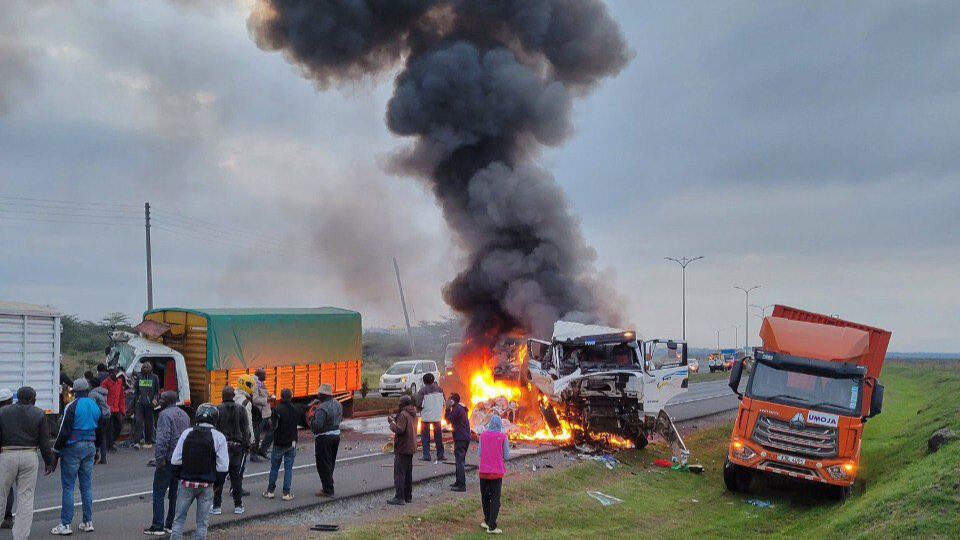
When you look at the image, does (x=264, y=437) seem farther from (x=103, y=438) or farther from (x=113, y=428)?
(x=113, y=428)

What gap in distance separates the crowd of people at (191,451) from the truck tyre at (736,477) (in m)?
5.00

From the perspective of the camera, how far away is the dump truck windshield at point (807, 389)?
14.0 m

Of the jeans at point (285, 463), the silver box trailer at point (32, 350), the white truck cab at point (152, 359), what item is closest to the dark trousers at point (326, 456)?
the jeans at point (285, 463)

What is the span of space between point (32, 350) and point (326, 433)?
25.5 ft

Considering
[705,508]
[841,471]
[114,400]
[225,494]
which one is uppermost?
[114,400]

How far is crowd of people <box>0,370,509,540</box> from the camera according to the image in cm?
885

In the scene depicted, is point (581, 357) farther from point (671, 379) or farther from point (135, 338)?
point (135, 338)

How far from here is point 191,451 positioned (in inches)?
342

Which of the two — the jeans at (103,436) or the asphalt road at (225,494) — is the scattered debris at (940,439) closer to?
the asphalt road at (225,494)

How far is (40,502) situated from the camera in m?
11.7

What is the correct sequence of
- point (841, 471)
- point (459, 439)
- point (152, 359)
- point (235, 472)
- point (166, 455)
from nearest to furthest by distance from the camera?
point (166, 455) < point (235, 472) < point (841, 471) < point (459, 439) < point (152, 359)

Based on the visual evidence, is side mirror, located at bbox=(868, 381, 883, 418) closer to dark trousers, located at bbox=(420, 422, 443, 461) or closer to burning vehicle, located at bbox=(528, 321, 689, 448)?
burning vehicle, located at bbox=(528, 321, 689, 448)

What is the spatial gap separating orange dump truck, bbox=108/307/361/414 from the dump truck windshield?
12.3 m

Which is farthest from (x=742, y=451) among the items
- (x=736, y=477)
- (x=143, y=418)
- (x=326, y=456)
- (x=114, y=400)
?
(x=143, y=418)
